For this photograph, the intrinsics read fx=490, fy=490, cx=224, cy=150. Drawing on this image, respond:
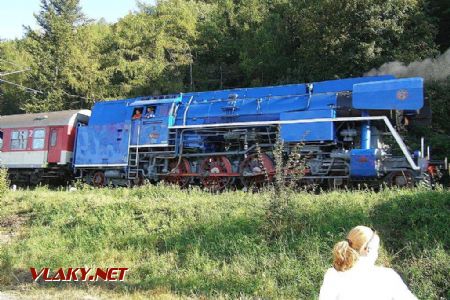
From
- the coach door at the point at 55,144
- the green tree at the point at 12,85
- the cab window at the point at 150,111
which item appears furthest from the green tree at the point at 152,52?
the cab window at the point at 150,111

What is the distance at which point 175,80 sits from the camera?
1329 inches

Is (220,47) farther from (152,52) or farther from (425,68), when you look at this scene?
(425,68)

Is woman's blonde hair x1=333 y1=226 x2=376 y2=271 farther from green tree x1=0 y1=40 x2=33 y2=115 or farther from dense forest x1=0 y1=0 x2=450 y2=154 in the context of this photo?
green tree x1=0 y1=40 x2=33 y2=115

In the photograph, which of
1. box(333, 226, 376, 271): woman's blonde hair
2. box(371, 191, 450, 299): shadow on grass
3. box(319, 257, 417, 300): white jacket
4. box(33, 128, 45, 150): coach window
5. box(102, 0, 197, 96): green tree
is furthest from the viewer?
box(102, 0, 197, 96): green tree

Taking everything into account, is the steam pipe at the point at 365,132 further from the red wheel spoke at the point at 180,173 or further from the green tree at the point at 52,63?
the green tree at the point at 52,63

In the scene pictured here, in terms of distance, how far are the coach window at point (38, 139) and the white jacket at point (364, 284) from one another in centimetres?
2008

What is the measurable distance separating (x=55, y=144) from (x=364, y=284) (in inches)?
773

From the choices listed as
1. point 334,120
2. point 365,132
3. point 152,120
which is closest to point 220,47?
point 152,120

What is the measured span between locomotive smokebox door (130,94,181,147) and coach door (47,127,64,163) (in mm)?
4380

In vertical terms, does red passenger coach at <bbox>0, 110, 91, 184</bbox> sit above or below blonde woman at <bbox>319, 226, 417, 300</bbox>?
above

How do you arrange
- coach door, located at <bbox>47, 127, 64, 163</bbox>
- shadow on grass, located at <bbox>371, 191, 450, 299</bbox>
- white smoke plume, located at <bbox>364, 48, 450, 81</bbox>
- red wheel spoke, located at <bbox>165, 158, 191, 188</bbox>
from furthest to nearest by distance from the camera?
white smoke plume, located at <bbox>364, 48, 450, 81</bbox>, coach door, located at <bbox>47, 127, 64, 163</bbox>, red wheel spoke, located at <bbox>165, 158, 191, 188</bbox>, shadow on grass, located at <bbox>371, 191, 450, 299</bbox>

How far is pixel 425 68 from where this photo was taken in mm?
23109

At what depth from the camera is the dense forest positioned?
947 inches

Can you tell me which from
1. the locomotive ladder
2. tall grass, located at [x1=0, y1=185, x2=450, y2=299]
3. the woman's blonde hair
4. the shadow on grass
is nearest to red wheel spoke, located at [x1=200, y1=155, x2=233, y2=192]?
the locomotive ladder
